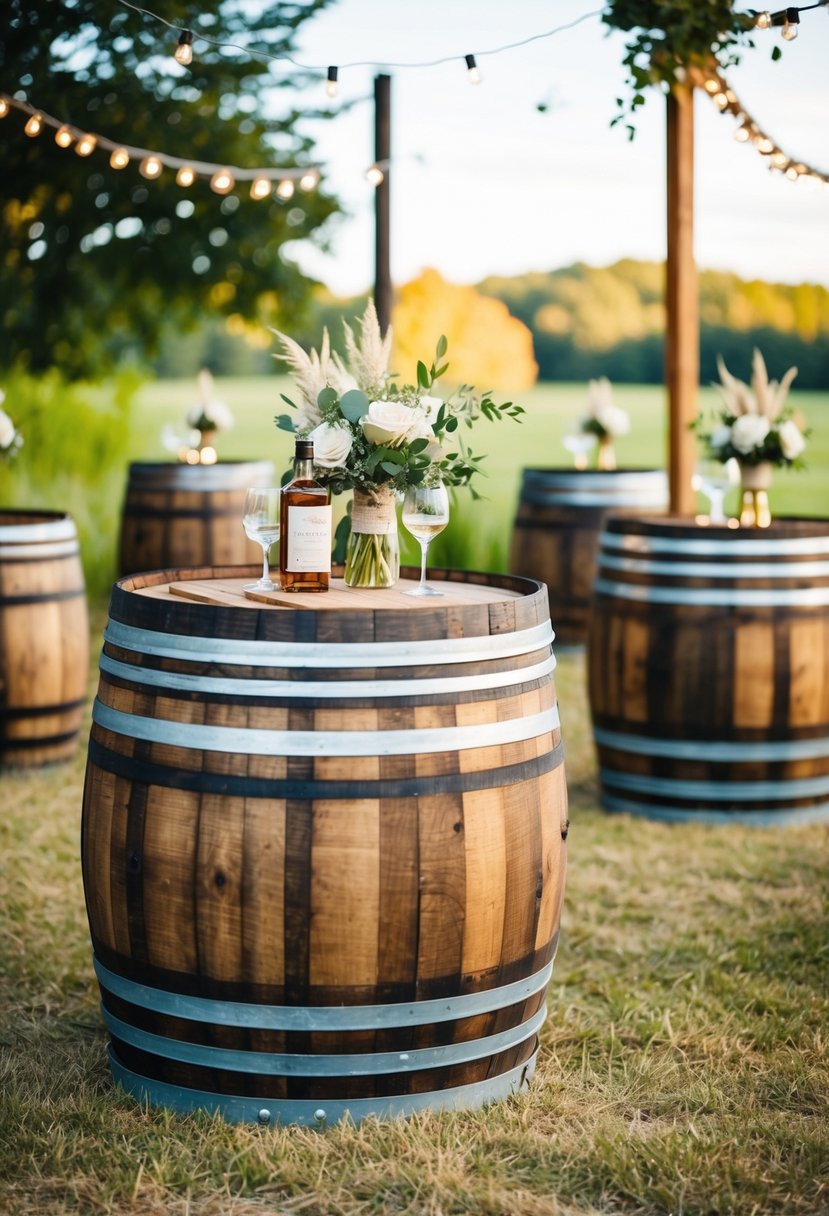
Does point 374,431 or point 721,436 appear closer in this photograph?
point 374,431

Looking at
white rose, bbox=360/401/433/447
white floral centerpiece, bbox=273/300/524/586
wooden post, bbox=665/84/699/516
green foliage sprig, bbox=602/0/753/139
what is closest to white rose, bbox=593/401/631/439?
wooden post, bbox=665/84/699/516

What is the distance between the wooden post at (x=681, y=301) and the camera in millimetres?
6188

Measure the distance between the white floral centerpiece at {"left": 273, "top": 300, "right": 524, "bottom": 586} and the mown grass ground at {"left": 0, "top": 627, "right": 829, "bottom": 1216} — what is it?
4.09 feet

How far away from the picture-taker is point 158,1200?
8.39 ft

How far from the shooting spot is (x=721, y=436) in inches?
228

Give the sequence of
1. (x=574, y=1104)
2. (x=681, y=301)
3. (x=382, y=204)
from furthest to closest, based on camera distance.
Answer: (x=382, y=204), (x=681, y=301), (x=574, y=1104)

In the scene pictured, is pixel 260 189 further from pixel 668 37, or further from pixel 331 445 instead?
pixel 331 445

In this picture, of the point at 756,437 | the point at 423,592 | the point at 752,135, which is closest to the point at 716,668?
the point at 756,437

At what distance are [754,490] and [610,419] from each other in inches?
146

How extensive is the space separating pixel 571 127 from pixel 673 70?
8.72 m

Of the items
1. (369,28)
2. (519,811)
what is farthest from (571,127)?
(519,811)

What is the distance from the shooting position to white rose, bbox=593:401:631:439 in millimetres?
9352

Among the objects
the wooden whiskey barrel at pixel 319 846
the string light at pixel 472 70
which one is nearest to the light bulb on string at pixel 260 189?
the string light at pixel 472 70

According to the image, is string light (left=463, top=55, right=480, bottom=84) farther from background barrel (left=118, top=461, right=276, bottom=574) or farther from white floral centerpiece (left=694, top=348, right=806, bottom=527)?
background barrel (left=118, top=461, right=276, bottom=574)
